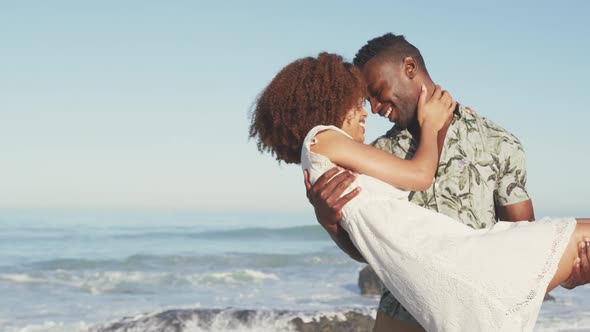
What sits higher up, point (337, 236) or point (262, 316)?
point (337, 236)

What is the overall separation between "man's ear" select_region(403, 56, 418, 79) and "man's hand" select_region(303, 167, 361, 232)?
2.11ft

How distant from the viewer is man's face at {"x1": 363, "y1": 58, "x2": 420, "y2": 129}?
343 centimetres

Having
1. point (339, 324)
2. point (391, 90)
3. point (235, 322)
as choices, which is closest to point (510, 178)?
point (391, 90)

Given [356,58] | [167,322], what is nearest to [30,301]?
[167,322]

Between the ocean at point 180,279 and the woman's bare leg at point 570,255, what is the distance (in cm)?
635

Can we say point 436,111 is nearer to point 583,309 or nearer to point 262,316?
point 262,316

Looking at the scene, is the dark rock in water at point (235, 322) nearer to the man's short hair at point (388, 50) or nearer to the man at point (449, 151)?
the man at point (449, 151)

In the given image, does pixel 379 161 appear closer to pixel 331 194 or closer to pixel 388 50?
pixel 331 194

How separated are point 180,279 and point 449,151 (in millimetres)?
15557

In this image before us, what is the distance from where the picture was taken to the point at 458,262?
8.94 feet

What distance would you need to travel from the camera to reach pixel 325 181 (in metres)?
3.05

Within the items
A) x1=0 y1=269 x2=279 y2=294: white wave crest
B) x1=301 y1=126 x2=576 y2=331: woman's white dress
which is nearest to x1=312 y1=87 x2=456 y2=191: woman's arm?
x1=301 y1=126 x2=576 y2=331: woman's white dress

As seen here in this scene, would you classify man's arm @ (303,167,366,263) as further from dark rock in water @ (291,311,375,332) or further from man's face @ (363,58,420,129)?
dark rock in water @ (291,311,375,332)

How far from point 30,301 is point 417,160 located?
1304cm
